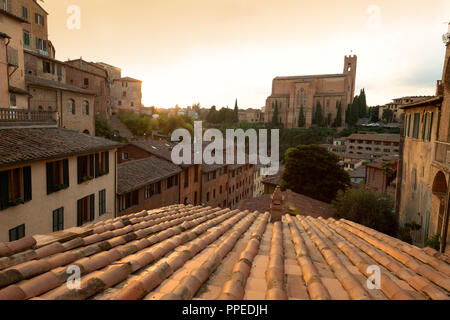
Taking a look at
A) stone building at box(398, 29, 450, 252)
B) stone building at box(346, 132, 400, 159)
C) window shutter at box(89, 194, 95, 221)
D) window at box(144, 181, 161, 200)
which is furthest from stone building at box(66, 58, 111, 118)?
stone building at box(346, 132, 400, 159)

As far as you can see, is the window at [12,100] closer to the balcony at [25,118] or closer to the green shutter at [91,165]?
A: the balcony at [25,118]

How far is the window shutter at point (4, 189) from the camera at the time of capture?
9234mm

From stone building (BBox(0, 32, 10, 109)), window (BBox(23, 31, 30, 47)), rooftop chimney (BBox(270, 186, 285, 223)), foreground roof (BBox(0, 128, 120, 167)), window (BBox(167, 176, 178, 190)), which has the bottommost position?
window (BBox(167, 176, 178, 190))

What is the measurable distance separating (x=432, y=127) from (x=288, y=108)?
314 feet

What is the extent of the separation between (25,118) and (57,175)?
3803mm

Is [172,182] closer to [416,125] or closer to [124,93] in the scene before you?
[416,125]

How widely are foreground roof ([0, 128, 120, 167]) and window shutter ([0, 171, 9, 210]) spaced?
58cm

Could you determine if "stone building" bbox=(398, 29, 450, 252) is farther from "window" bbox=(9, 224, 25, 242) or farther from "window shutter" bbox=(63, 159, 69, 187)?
"window" bbox=(9, 224, 25, 242)

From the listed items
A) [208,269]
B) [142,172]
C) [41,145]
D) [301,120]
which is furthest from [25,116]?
[301,120]

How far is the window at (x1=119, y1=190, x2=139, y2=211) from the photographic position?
59.1 feet

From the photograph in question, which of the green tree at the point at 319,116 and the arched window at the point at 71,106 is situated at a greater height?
the green tree at the point at 319,116

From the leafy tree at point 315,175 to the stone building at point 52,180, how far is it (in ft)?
78.1

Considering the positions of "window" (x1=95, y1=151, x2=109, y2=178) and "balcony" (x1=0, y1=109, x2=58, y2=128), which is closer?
"balcony" (x1=0, y1=109, x2=58, y2=128)

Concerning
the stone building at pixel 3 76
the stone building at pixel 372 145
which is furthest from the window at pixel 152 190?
the stone building at pixel 372 145
